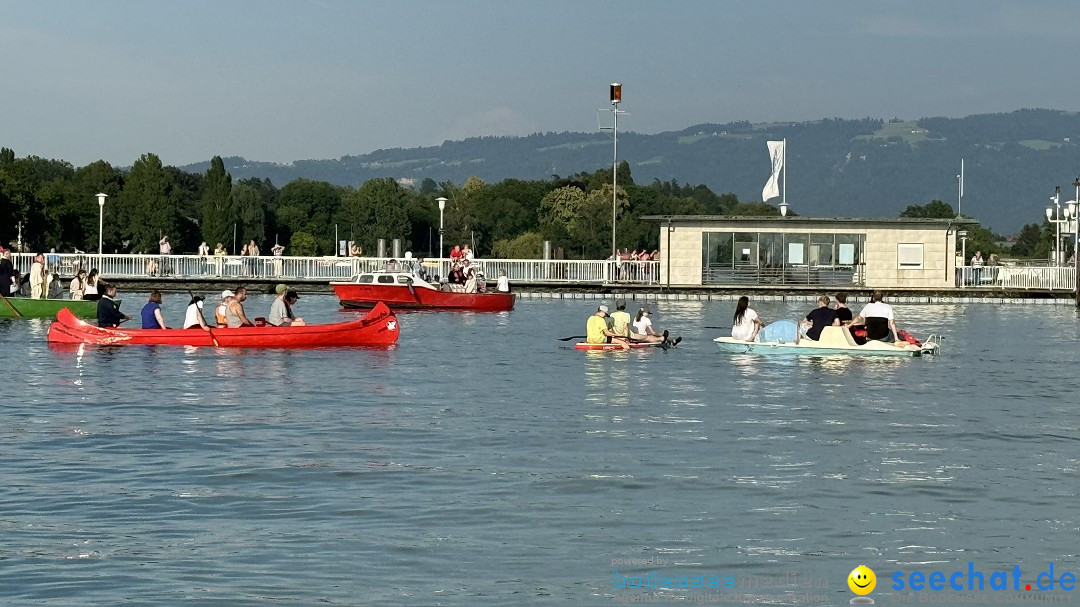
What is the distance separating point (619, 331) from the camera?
123ft

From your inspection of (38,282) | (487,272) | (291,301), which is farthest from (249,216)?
(291,301)

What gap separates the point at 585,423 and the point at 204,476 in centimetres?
730

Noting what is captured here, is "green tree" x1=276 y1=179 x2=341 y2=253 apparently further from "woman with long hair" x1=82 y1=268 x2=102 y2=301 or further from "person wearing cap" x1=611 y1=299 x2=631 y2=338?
"person wearing cap" x1=611 y1=299 x2=631 y2=338

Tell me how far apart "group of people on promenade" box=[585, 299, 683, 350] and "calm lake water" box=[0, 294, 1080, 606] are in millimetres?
2547

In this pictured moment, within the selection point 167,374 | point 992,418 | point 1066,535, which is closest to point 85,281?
point 167,374

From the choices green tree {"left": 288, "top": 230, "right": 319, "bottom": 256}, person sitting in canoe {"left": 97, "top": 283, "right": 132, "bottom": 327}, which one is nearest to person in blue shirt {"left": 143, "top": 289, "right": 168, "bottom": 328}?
person sitting in canoe {"left": 97, "top": 283, "right": 132, "bottom": 327}

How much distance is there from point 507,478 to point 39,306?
3291 centimetres

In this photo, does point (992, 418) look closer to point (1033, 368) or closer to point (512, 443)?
point (512, 443)

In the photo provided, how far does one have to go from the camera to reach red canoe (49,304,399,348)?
36031mm

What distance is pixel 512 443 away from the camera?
21.7m

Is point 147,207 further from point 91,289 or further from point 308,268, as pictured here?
point 91,289

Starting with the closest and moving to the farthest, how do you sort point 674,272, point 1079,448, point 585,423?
point 1079,448
point 585,423
point 674,272

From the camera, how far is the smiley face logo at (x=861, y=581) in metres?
12.9

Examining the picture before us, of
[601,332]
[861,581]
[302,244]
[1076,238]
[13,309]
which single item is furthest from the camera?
[302,244]
